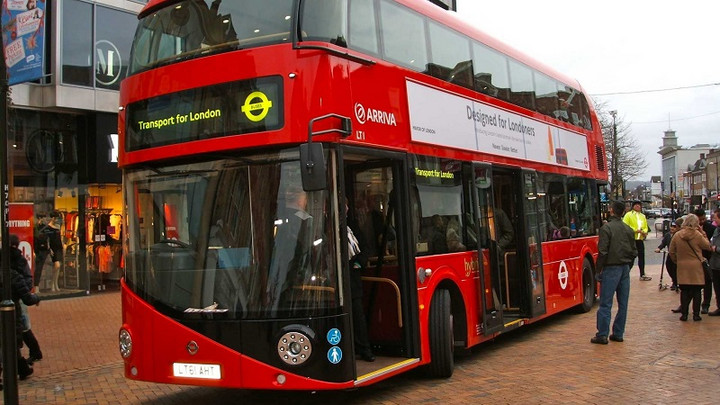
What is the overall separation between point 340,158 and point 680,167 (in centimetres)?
13492

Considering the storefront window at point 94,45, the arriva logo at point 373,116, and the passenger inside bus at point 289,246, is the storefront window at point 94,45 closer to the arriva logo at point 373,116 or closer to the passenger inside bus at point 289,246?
the arriva logo at point 373,116

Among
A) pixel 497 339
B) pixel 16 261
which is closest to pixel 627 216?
pixel 497 339

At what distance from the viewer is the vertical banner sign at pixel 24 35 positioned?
6559mm

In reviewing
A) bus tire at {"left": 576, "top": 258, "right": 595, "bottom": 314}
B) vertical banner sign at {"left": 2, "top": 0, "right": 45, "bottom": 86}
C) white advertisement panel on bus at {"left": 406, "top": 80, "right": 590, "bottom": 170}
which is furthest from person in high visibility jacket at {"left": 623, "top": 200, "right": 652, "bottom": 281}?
vertical banner sign at {"left": 2, "top": 0, "right": 45, "bottom": 86}

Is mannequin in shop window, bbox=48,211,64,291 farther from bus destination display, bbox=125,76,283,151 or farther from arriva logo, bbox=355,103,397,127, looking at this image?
arriva logo, bbox=355,103,397,127

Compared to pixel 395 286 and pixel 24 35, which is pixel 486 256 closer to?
pixel 395 286

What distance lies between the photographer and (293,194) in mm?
5750

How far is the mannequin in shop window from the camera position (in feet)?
52.6

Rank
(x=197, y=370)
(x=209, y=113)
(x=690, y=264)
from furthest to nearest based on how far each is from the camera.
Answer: (x=690, y=264) < (x=209, y=113) < (x=197, y=370)

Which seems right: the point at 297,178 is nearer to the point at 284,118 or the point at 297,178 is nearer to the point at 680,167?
the point at 284,118

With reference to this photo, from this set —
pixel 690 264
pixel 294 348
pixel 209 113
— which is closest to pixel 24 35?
pixel 209 113

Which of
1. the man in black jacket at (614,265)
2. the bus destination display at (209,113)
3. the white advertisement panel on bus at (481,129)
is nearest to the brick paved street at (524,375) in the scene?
the man in black jacket at (614,265)

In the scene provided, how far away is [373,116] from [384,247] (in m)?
1.51

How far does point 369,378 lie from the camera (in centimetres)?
609
